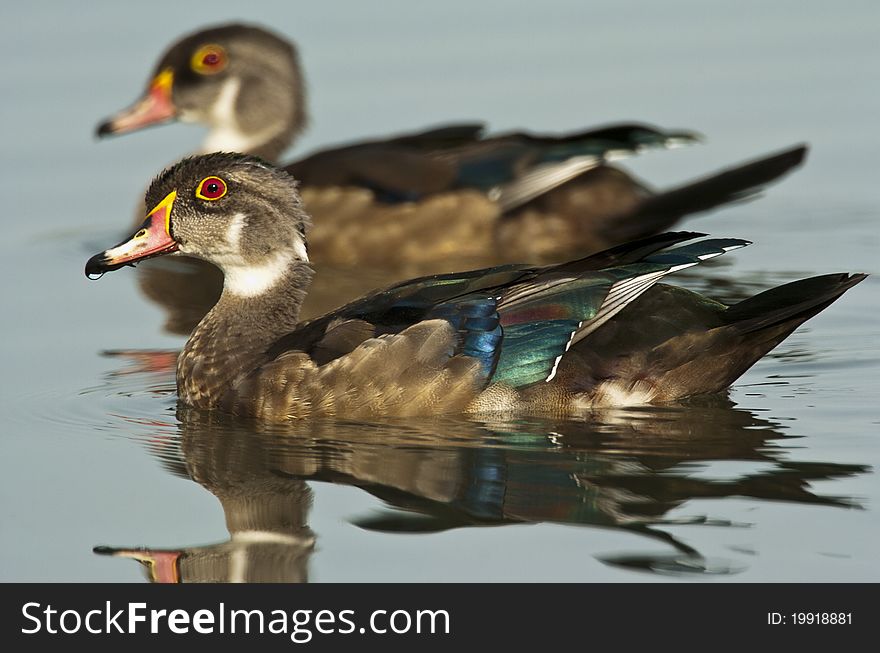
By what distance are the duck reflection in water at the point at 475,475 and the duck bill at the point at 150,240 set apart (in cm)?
81

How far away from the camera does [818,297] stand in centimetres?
812

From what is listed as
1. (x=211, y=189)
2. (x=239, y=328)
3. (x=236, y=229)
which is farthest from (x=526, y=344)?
(x=211, y=189)

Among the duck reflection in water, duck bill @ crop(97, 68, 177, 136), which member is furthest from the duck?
duck bill @ crop(97, 68, 177, 136)

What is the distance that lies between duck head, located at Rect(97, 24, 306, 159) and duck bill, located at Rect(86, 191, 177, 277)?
4.98 metres

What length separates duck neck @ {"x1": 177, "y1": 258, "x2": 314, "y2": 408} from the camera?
870 cm

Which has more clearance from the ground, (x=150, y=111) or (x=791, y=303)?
(x=150, y=111)

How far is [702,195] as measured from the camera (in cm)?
1187

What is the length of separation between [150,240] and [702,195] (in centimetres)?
434

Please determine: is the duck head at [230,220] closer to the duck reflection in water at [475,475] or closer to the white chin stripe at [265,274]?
the white chin stripe at [265,274]

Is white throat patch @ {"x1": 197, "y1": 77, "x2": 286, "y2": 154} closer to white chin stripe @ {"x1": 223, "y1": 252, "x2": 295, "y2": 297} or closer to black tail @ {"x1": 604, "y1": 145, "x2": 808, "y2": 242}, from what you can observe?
black tail @ {"x1": 604, "y1": 145, "x2": 808, "y2": 242}

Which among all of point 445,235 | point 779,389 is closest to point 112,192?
point 445,235

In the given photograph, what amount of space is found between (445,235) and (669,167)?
2424 mm

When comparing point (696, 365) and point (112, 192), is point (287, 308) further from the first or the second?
point (112, 192)

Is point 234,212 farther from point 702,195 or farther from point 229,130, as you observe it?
point 229,130
